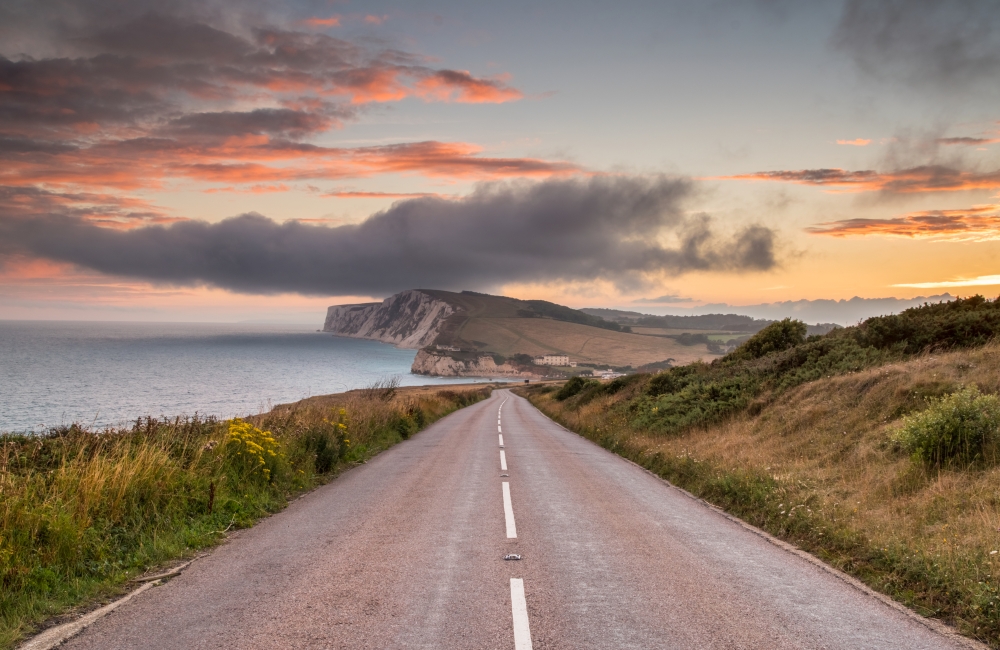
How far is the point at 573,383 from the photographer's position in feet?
191

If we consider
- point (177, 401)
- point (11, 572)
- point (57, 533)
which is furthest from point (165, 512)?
point (177, 401)

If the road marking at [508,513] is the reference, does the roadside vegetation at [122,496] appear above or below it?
above

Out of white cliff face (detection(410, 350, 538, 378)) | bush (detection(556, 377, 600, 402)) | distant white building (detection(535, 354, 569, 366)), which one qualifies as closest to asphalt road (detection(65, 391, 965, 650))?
bush (detection(556, 377, 600, 402))

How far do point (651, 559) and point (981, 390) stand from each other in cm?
928

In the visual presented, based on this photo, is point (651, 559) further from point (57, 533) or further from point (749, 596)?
point (57, 533)

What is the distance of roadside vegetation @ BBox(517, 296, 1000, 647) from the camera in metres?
6.78

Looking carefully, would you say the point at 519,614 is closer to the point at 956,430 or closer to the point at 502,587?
the point at 502,587

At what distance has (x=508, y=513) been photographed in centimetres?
960

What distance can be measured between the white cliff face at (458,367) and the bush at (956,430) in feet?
554

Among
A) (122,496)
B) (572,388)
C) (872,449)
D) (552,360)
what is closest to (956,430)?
(872,449)

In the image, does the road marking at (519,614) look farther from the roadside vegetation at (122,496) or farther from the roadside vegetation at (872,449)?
the roadside vegetation at (122,496)

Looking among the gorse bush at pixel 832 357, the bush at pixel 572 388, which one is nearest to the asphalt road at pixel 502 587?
the gorse bush at pixel 832 357

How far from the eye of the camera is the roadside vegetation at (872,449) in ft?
22.2

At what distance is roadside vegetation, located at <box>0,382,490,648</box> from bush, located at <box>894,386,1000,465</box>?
36.2 ft
